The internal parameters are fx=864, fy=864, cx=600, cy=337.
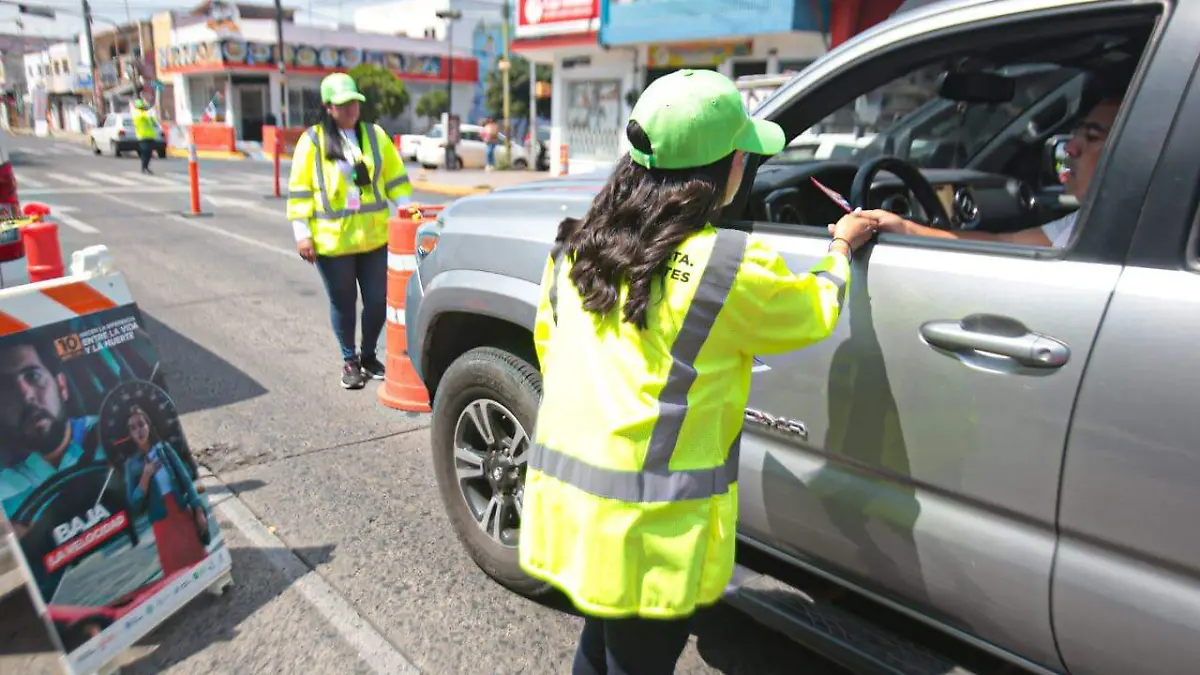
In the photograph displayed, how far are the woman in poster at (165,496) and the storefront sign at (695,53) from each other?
20444mm

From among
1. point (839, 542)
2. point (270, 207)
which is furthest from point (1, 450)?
point (270, 207)

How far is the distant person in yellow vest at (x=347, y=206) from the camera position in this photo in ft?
17.3

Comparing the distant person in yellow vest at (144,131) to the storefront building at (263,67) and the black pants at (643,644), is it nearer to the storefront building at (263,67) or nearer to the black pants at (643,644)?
the storefront building at (263,67)

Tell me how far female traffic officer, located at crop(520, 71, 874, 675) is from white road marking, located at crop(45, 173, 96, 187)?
21.5 meters

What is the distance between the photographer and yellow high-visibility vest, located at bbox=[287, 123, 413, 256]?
17.2 ft

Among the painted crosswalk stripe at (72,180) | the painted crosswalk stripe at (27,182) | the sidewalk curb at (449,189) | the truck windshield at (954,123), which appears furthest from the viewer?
the sidewalk curb at (449,189)

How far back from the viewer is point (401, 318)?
502 cm

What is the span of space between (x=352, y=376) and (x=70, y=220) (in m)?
10.3

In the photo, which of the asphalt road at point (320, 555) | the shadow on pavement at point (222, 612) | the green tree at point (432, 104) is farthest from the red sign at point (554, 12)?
the shadow on pavement at point (222, 612)

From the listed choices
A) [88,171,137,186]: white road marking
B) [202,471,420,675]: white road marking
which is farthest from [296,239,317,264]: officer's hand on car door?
[88,171,137,186]: white road marking

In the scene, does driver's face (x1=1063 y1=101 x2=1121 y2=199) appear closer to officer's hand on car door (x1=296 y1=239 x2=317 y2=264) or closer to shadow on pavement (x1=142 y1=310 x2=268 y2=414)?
officer's hand on car door (x1=296 y1=239 x2=317 y2=264)

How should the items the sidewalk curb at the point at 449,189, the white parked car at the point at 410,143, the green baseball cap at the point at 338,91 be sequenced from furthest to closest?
the white parked car at the point at 410,143, the sidewalk curb at the point at 449,189, the green baseball cap at the point at 338,91

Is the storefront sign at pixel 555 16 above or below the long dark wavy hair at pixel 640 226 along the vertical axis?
above

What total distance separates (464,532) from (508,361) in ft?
2.49
